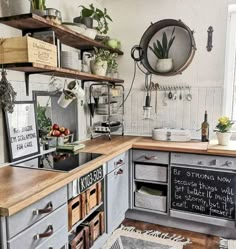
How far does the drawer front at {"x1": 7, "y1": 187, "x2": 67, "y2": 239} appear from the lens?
114cm

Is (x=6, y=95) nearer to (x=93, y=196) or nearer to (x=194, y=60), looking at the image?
(x=93, y=196)

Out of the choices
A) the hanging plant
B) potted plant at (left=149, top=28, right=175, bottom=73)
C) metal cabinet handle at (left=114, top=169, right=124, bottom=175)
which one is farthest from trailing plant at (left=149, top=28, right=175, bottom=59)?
A: the hanging plant

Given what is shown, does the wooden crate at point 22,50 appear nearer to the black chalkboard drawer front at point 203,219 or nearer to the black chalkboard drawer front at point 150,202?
the black chalkboard drawer front at point 150,202

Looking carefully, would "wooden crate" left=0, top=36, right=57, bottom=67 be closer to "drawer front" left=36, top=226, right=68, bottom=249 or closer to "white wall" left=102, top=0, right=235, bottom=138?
"drawer front" left=36, top=226, right=68, bottom=249

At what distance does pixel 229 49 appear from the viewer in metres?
2.75

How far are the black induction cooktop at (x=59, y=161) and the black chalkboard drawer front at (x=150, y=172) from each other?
663 millimetres

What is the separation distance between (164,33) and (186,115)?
3.13 feet

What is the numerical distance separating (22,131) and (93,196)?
709mm

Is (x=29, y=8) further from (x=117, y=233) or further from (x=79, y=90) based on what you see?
(x=117, y=233)

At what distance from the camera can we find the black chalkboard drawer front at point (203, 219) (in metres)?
2.24

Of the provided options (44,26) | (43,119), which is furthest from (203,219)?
(44,26)

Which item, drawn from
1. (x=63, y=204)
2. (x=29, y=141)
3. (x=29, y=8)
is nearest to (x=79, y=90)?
(x=29, y=141)

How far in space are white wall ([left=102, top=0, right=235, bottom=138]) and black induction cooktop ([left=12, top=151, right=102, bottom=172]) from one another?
1208 mm

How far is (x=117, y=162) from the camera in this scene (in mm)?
2248
